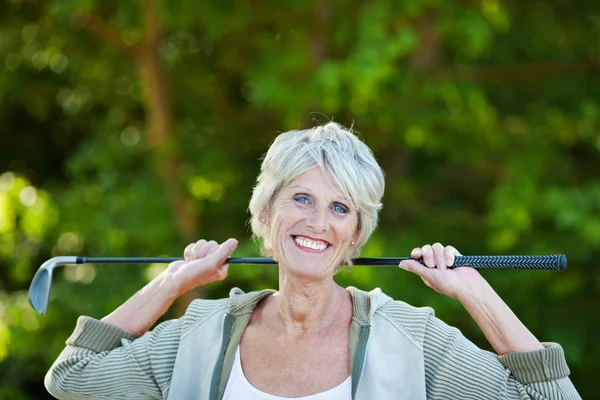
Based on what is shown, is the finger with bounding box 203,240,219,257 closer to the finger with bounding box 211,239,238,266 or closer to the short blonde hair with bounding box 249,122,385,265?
the finger with bounding box 211,239,238,266

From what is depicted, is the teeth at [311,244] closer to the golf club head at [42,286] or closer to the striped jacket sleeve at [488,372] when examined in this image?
the striped jacket sleeve at [488,372]

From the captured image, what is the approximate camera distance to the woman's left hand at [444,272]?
97.3 inches

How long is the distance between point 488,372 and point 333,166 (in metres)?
0.69

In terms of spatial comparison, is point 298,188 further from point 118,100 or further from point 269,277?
point 118,100

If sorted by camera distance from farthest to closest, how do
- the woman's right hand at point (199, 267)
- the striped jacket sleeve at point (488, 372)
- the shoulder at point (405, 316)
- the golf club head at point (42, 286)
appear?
the golf club head at point (42, 286) < the woman's right hand at point (199, 267) < the shoulder at point (405, 316) < the striped jacket sleeve at point (488, 372)

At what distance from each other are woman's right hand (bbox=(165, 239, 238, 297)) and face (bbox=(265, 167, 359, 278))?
0.28 metres

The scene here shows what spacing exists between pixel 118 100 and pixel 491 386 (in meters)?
5.62

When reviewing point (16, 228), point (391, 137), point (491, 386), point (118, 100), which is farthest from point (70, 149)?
point (491, 386)

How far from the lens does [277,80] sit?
18.7ft

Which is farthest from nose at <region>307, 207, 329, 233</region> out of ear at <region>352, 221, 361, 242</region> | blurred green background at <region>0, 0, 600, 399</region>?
blurred green background at <region>0, 0, 600, 399</region>

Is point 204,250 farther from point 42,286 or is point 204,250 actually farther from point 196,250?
point 42,286

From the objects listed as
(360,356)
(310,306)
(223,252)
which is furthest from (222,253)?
(360,356)

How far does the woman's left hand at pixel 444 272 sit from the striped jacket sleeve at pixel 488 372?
0.41 feet

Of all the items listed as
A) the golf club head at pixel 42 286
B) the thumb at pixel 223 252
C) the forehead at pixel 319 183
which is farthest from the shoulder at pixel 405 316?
the golf club head at pixel 42 286
